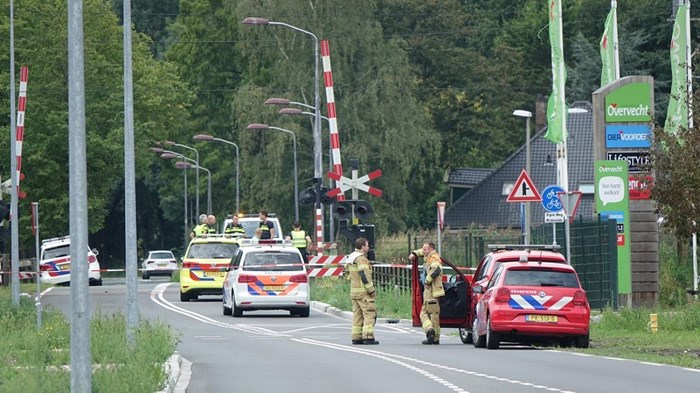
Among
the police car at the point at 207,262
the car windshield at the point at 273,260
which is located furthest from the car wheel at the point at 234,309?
the police car at the point at 207,262

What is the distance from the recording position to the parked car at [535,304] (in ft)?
91.4

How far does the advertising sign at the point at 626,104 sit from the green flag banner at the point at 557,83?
557 centimetres

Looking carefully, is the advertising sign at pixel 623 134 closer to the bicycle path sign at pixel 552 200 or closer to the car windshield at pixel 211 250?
the bicycle path sign at pixel 552 200

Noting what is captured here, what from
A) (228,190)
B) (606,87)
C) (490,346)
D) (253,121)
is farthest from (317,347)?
(228,190)

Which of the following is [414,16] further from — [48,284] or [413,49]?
[48,284]

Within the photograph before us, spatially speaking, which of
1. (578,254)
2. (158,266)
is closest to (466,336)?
(578,254)

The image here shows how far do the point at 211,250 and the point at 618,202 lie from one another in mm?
14390

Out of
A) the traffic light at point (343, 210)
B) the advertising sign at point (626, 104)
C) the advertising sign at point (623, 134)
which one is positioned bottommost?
the traffic light at point (343, 210)

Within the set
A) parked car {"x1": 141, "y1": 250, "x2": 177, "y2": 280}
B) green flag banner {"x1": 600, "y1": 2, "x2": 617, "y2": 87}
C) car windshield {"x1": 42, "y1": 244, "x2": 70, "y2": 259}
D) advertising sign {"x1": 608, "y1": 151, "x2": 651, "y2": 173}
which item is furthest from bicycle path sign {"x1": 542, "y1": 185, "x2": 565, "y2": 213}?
parked car {"x1": 141, "y1": 250, "x2": 177, "y2": 280}

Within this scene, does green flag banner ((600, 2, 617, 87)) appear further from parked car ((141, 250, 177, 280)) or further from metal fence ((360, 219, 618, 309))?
parked car ((141, 250, 177, 280))

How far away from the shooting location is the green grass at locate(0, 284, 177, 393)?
56.5 ft

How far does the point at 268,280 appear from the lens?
40.6 m

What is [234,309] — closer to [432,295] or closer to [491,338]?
[432,295]

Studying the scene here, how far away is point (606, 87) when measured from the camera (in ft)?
122
